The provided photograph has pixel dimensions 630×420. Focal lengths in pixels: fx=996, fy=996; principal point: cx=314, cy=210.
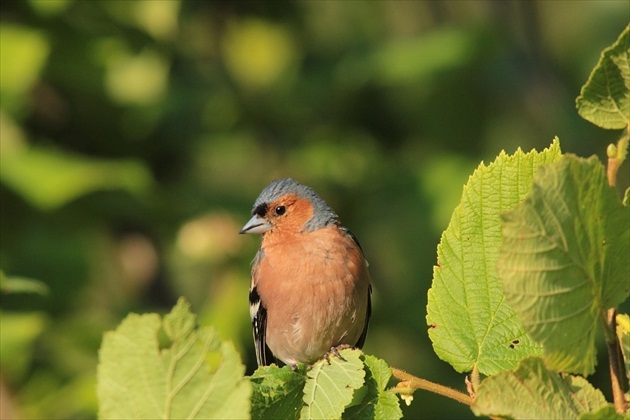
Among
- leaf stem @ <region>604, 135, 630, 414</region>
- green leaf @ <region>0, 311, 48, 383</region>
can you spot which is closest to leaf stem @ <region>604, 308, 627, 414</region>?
leaf stem @ <region>604, 135, 630, 414</region>

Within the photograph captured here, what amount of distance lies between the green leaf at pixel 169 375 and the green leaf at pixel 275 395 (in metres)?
0.60

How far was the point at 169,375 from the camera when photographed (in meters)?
2.28

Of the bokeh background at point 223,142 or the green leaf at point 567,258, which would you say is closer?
the green leaf at point 567,258

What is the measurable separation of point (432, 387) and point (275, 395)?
1.65 feet

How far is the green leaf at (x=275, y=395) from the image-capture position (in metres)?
2.89

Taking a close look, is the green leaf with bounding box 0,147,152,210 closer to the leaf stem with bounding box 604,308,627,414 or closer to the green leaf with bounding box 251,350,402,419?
the green leaf with bounding box 251,350,402,419

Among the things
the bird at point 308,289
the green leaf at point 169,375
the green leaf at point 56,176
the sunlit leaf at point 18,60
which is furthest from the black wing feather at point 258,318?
the green leaf at point 169,375

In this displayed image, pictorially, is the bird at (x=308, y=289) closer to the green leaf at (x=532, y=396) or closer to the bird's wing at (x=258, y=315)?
the bird's wing at (x=258, y=315)

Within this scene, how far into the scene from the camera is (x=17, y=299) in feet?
24.4

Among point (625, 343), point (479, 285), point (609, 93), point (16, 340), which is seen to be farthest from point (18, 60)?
point (625, 343)

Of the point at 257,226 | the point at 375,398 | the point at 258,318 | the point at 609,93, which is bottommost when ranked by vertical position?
the point at 258,318

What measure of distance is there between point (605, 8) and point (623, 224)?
8339mm

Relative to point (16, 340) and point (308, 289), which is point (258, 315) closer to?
point (308, 289)

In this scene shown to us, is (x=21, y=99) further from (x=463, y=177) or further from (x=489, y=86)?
(x=489, y=86)
